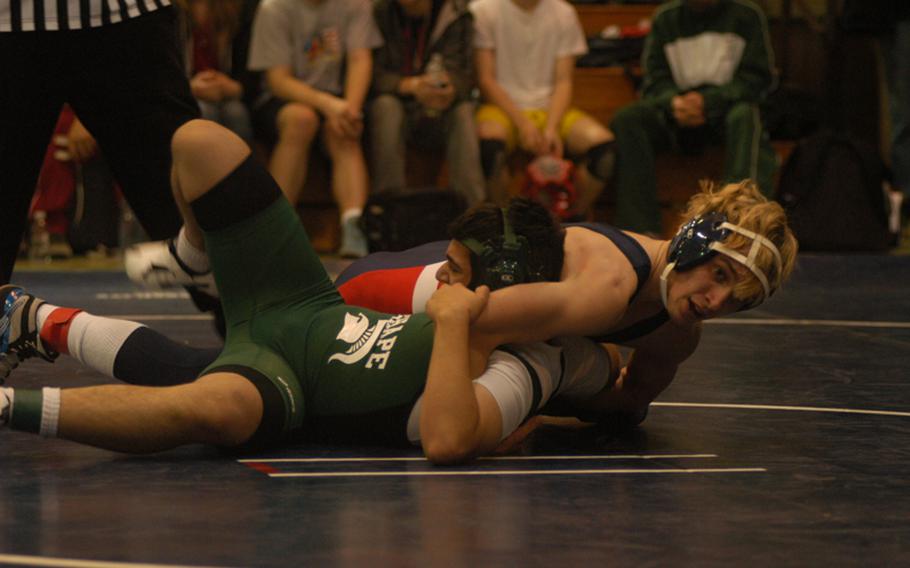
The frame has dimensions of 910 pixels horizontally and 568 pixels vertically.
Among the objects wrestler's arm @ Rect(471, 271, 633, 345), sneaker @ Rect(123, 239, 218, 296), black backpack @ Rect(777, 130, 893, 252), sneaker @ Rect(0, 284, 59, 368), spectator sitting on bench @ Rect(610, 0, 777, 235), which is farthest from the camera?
black backpack @ Rect(777, 130, 893, 252)

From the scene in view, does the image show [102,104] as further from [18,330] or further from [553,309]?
[553,309]

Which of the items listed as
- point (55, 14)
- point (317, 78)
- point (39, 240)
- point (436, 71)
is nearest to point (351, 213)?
point (317, 78)

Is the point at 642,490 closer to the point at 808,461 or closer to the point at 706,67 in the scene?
the point at 808,461

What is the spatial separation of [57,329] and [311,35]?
398cm

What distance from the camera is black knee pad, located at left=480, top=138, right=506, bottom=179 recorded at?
7.25 metres

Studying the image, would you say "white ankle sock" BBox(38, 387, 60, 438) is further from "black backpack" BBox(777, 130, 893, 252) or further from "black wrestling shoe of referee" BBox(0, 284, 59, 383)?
"black backpack" BBox(777, 130, 893, 252)

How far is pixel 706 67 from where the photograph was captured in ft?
24.5

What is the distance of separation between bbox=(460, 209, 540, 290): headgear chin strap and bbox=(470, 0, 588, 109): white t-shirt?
4.58m

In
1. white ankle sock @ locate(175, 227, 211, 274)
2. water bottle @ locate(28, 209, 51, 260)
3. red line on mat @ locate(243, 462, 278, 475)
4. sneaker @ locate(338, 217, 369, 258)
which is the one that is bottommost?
water bottle @ locate(28, 209, 51, 260)

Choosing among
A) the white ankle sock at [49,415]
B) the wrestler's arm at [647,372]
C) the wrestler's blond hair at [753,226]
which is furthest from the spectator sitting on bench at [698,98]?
the white ankle sock at [49,415]

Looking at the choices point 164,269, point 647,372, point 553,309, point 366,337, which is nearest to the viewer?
point 553,309

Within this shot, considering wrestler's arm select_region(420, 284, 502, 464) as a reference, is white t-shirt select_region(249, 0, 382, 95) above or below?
above

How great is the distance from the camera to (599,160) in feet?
23.9

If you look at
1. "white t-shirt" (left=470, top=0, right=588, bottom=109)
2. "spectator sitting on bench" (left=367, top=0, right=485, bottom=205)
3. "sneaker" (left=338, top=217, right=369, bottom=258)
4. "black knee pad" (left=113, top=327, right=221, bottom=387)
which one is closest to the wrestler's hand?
"black knee pad" (left=113, top=327, right=221, bottom=387)
